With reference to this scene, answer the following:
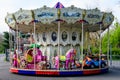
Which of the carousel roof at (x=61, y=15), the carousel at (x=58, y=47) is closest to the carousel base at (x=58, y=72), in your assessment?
the carousel at (x=58, y=47)

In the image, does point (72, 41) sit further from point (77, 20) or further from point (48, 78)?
point (48, 78)

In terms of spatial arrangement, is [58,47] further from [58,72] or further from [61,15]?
[61,15]

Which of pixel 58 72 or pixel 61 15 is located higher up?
pixel 61 15

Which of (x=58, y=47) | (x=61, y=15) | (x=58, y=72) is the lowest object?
(x=58, y=72)

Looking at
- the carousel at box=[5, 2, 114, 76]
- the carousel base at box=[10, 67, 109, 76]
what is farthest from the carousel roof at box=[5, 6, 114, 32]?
the carousel base at box=[10, 67, 109, 76]

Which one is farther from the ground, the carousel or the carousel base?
the carousel

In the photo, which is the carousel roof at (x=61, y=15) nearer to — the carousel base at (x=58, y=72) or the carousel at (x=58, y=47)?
the carousel at (x=58, y=47)

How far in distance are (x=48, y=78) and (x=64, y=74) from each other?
1.15 m

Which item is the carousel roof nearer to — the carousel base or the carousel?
the carousel

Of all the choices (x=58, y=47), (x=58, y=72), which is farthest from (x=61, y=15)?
(x=58, y=72)

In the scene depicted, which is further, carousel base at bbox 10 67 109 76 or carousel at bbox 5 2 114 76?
carousel at bbox 5 2 114 76

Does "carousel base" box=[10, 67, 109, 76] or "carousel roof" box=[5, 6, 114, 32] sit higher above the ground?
"carousel roof" box=[5, 6, 114, 32]

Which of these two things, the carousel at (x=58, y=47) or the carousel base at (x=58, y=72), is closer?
the carousel base at (x=58, y=72)

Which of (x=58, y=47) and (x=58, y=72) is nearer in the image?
(x=58, y=72)
